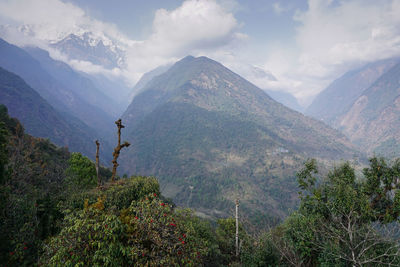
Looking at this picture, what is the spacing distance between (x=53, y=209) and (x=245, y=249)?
51.1 ft

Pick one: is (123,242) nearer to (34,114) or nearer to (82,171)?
(82,171)

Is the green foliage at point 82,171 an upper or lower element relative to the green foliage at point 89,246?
lower

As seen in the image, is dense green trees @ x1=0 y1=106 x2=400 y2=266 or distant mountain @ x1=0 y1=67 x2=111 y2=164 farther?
distant mountain @ x1=0 y1=67 x2=111 y2=164

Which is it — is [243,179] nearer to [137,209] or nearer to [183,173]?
[183,173]

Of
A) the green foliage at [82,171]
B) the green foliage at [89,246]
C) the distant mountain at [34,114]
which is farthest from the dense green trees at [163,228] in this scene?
the distant mountain at [34,114]

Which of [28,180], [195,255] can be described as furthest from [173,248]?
[28,180]

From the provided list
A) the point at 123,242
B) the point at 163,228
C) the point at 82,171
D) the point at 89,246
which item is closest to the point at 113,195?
the point at 123,242

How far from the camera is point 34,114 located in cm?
16075

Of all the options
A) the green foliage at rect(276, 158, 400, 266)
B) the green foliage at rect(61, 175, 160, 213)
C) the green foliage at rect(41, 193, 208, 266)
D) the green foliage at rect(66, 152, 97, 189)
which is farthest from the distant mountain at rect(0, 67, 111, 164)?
the green foliage at rect(276, 158, 400, 266)

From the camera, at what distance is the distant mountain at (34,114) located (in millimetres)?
151000

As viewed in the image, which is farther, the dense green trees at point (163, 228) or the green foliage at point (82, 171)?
the green foliage at point (82, 171)

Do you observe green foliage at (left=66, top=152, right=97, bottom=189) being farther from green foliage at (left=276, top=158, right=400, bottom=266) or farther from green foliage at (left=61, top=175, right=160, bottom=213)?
green foliage at (left=276, top=158, right=400, bottom=266)

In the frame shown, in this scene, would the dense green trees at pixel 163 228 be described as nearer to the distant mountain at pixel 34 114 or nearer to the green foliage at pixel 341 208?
the green foliage at pixel 341 208

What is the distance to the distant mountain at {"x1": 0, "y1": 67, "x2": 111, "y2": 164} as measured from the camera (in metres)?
151
